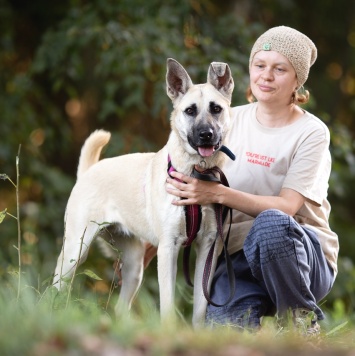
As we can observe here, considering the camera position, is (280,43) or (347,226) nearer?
(280,43)

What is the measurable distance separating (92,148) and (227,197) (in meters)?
1.27

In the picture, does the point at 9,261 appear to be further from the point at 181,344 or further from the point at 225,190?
the point at 181,344

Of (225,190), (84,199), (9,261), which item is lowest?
(9,261)

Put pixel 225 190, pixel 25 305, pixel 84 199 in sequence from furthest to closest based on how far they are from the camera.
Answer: pixel 84 199 < pixel 225 190 < pixel 25 305

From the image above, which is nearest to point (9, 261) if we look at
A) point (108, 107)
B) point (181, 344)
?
point (108, 107)

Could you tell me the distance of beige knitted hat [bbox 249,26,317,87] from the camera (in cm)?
400

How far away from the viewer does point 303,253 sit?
385 cm

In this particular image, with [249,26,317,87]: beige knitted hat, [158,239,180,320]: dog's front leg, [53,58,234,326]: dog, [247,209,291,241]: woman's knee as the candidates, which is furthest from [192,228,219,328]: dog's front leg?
[249,26,317,87]: beige knitted hat

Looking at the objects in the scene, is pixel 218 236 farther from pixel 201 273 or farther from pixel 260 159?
pixel 260 159

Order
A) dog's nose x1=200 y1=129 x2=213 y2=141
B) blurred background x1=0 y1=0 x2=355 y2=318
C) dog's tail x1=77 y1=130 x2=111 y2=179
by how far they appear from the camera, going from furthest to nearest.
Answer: blurred background x1=0 y1=0 x2=355 y2=318
dog's tail x1=77 y1=130 x2=111 y2=179
dog's nose x1=200 y1=129 x2=213 y2=141

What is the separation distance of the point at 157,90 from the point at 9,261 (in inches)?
93.0

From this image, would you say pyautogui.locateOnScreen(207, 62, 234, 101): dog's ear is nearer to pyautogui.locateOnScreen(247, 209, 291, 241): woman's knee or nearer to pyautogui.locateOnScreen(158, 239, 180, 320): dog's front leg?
pyautogui.locateOnScreen(247, 209, 291, 241): woman's knee

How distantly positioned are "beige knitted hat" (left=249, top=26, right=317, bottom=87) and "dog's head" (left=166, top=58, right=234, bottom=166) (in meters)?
0.29

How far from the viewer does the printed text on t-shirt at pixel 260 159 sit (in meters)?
4.05
